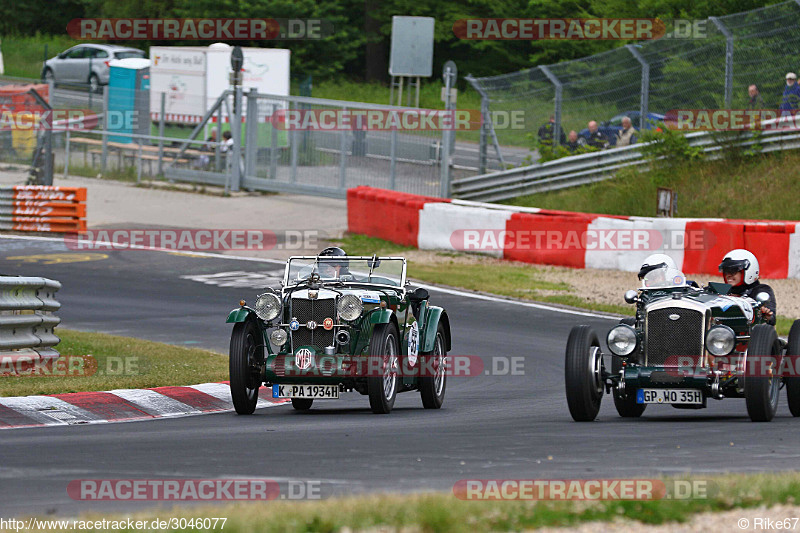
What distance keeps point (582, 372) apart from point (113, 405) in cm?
389

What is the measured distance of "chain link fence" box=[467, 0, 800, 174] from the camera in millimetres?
21094

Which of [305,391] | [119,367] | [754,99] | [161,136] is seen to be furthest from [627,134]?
[305,391]

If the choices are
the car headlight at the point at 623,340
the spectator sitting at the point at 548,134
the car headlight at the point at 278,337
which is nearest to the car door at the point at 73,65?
the spectator sitting at the point at 548,134

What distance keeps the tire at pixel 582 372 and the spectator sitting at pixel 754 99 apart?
1314 cm

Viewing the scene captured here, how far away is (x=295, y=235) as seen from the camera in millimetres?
23531

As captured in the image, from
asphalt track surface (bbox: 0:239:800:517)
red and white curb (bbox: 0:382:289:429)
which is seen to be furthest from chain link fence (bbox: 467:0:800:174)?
red and white curb (bbox: 0:382:289:429)

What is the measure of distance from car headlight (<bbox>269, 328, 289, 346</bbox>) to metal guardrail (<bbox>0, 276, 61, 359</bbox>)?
2.75 metres

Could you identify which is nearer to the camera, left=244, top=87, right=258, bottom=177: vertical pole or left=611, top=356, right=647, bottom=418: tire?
left=611, top=356, right=647, bottom=418: tire

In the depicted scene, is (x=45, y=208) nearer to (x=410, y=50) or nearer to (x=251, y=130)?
(x=251, y=130)

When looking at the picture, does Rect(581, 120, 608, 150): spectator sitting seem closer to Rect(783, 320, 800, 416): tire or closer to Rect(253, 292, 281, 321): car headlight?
Rect(783, 320, 800, 416): tire

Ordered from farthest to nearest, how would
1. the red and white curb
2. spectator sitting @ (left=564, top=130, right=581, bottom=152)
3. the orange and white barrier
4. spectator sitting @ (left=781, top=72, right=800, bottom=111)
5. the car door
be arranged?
1. the car door
2. spectator sitting @ (left=564, top=130, right=581, bottom=152)
3. the orange and white barrier
4. spectator sitting @ (left=781, top=72, right=800, bottom=111)
5. the red and white curb

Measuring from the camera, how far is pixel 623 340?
9570 mm

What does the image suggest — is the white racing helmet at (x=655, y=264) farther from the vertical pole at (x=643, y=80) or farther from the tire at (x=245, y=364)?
the vertical pole at (x=643, y=80)

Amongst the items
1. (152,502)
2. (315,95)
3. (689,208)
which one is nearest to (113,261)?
(689,208)
